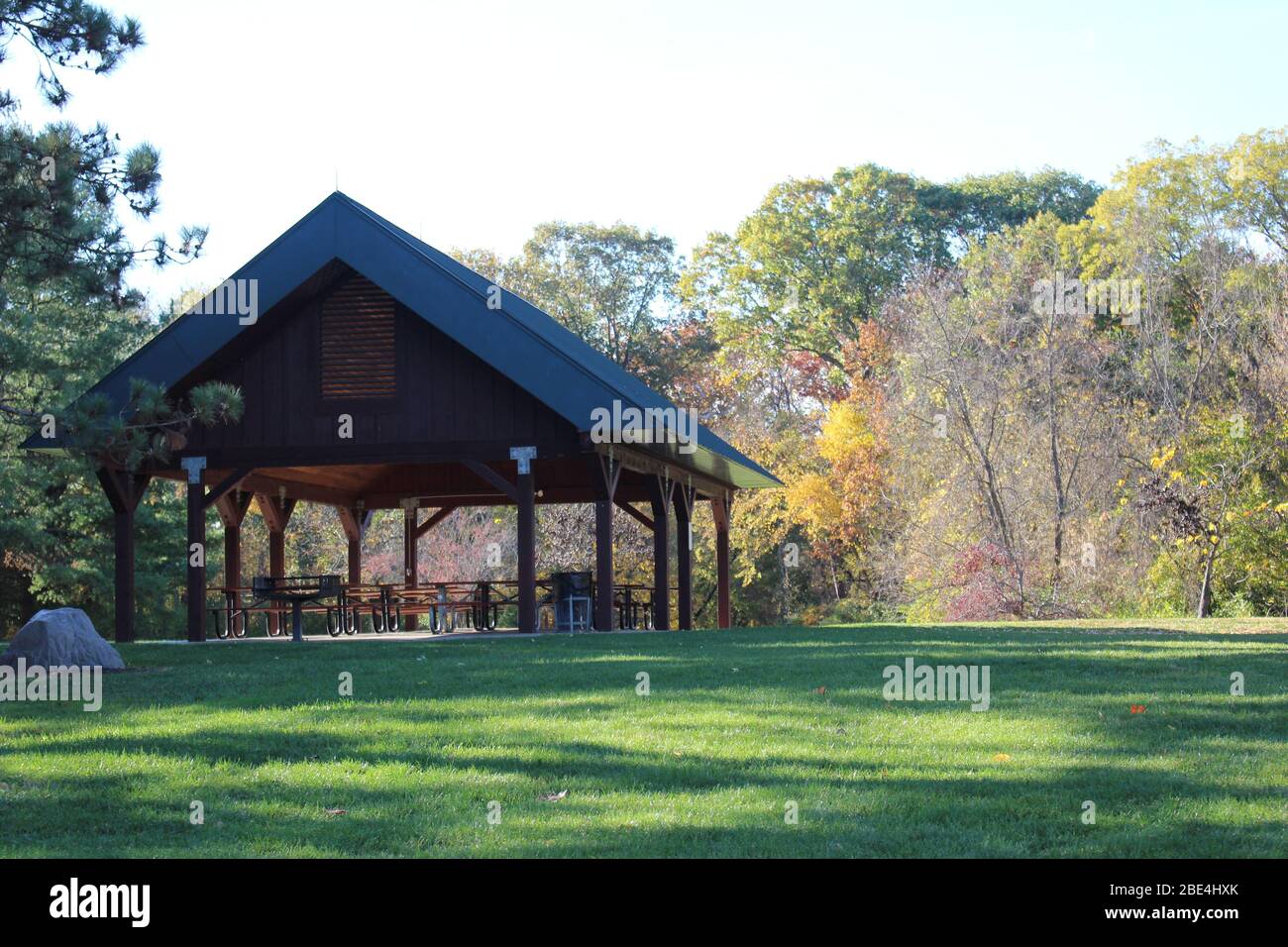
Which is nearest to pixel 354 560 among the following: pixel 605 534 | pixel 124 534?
pixel 124 534

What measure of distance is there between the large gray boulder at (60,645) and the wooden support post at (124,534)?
591cm

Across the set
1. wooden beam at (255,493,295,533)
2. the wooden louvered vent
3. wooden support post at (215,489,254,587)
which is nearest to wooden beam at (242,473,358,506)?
wooden beam at (255,493,295,533)

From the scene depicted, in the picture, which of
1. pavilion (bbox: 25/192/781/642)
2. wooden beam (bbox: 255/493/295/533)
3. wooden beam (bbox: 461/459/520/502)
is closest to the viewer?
pavilion (bbox: 25/192/781/642)

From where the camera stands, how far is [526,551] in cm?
1933

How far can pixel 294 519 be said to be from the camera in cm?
4578

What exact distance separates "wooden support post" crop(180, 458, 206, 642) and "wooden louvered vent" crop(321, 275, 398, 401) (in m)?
2.25

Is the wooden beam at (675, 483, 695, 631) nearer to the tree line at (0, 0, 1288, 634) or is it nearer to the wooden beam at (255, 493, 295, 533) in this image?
the wooden beam at (255, 493, 295, 533)

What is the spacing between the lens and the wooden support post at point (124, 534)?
64.2 ft

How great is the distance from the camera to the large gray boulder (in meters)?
13.0

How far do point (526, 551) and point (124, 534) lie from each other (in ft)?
18.8

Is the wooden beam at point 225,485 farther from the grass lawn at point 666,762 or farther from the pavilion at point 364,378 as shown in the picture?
the grass lawn at point 666,762
